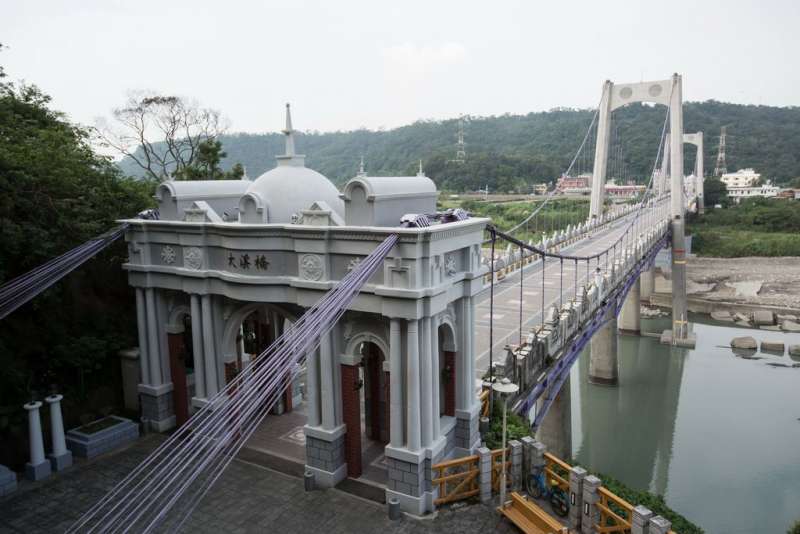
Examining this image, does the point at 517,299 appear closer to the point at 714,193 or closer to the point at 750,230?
the point at 750,230

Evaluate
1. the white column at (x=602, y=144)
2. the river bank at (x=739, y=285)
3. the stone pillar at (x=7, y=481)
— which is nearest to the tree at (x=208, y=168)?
the stone pillar at (x=7, y=481)

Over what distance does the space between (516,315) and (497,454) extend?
1212 centimetres

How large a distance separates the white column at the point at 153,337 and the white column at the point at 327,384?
15.6ft

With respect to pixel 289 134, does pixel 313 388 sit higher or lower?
lower

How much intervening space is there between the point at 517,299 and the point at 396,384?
1623 cm

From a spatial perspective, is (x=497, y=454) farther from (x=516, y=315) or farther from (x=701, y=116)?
(x=701, y=116)

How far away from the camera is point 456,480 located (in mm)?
11242

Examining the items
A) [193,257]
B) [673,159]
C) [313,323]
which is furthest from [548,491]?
[673,159]

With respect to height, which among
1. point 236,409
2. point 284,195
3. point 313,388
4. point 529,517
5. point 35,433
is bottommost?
point 529,517

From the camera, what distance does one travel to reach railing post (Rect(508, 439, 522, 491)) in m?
11.3

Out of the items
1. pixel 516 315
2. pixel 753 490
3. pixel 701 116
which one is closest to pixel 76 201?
pixel 516 315

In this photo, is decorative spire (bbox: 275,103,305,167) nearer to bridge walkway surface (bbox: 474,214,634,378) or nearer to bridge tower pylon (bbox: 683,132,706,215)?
bridge walkway surface (bbox: 474,214,634,378)

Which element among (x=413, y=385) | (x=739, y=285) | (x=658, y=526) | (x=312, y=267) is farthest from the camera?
(x=739, y=285)

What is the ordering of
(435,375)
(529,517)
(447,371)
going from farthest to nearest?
(447,371)
(435,375)
(529,517)
